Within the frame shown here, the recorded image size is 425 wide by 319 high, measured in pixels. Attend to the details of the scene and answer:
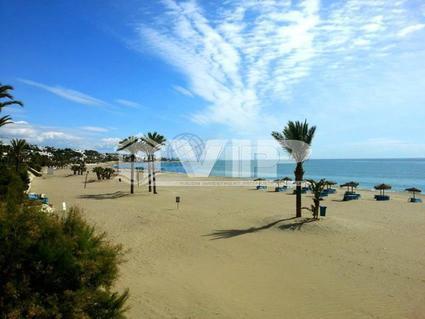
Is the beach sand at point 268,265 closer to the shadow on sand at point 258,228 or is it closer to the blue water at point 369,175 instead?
the shadow on sand at point 258,228

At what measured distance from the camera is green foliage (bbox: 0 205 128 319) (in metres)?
4.48

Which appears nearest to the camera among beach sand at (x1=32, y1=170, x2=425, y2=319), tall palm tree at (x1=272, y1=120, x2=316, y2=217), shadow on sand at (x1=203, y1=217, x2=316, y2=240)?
beach sand at (x1=32, y1=170, x2=425, y2=319)

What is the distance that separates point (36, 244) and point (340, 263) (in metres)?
9.47

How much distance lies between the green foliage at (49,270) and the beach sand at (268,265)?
2.35m

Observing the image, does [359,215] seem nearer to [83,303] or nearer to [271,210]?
[271,210]

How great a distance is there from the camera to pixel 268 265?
10.9m

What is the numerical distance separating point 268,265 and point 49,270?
7665mm

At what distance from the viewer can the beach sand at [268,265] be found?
7777mm

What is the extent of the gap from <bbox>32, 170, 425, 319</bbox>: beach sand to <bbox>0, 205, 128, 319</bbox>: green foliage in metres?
2.35

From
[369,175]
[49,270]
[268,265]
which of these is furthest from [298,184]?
[369,175]

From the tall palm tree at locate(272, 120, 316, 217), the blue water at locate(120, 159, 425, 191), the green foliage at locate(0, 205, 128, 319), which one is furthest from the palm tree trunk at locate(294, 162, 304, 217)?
the blue water at locate(120, 159, 425, 191)

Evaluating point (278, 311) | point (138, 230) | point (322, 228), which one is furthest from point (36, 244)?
point (322, 228)

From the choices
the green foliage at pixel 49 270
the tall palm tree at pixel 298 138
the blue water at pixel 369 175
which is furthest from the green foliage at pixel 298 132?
the blue water at pixel 369 175

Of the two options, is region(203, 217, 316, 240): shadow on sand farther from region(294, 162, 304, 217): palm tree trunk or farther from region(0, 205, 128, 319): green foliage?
region(0, 205, 128, 319): green foliage
